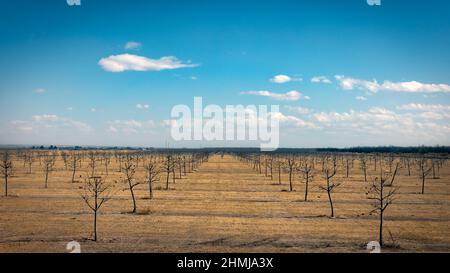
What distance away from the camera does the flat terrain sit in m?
27.2

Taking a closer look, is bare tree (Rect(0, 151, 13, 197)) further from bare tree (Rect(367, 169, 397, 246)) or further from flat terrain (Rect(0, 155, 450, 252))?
bare tree (Rect(367, 169, 397, 246))

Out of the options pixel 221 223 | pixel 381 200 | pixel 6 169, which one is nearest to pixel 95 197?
pixel 221 223

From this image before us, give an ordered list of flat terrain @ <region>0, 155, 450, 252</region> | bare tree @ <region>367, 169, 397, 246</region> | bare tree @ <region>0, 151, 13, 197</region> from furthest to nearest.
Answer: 1. bare tree @ <region>0, 151, 13, 197</region>
2. bare tree @ <region>367, 169, 397, 246</region>
3. flat terrain @ <region>0, 155, 450, 252</region>

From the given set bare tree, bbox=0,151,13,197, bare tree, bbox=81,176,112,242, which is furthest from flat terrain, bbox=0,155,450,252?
bare tree, bbox=0,151,13,197

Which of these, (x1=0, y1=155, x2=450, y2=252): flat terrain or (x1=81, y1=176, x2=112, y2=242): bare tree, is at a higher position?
(x1=81, y1=176, x2=112, y2=242): bare tree

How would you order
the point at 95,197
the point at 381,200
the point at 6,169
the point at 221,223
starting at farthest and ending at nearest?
the point at 6,169 < the point at 221,223 < the point at 95,197 < the point at 381,200

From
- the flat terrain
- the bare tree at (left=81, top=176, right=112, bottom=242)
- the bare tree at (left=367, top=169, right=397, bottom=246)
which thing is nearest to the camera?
the flat terrain

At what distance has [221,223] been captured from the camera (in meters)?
34.2

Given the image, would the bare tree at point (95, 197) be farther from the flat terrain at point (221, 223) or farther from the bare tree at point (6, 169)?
the bare tree at point (6, 169)

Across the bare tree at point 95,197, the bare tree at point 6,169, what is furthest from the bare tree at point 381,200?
the bare tree at point 6,169

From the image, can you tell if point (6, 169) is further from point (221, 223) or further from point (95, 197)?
point (221, 223)

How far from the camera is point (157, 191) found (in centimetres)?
5772
